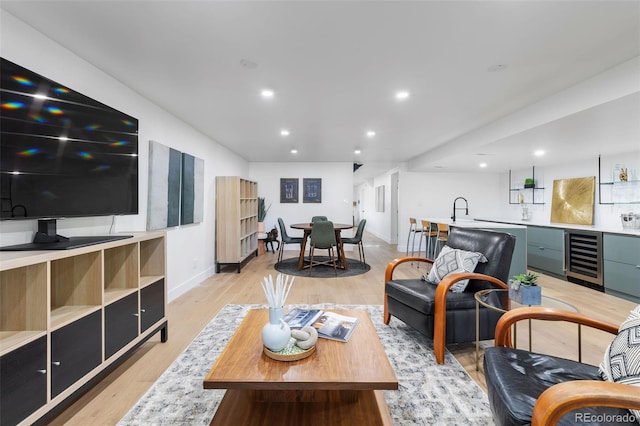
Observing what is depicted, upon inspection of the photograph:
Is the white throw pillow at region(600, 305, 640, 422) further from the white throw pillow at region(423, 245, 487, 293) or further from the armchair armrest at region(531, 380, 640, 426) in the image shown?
the white throw pillow at region(423, 245, 487, 293)

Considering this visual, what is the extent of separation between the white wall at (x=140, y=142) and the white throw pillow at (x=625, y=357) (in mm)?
2988

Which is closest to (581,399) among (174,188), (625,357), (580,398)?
(580,398)

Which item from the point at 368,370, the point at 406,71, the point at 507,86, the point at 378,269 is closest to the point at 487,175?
the point at 378,269

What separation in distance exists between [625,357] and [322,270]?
4.11 m

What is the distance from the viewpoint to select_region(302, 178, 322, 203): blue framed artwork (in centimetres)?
737

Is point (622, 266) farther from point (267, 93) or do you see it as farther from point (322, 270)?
point (267, 93)

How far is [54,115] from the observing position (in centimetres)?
166

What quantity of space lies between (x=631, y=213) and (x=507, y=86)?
310cm

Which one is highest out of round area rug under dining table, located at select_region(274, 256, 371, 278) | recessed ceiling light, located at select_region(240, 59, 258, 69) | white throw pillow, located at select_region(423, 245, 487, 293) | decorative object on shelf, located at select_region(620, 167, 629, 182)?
recessed ceiling light, located at select_region(240, 59, 258, 69)

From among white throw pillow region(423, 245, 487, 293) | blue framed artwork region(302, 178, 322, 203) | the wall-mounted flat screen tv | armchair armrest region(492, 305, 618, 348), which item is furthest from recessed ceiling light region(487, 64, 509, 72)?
blue framed artwork region(302, 178, 322, 203)

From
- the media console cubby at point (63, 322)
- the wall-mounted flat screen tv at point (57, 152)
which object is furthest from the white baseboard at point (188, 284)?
the wall-mounted flat screen tv at point (57, 152)

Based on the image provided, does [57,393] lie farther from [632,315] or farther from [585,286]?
[585,286]

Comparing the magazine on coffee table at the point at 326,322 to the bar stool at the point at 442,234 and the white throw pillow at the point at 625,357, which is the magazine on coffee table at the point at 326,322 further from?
the bar stool at the point at 442,234
